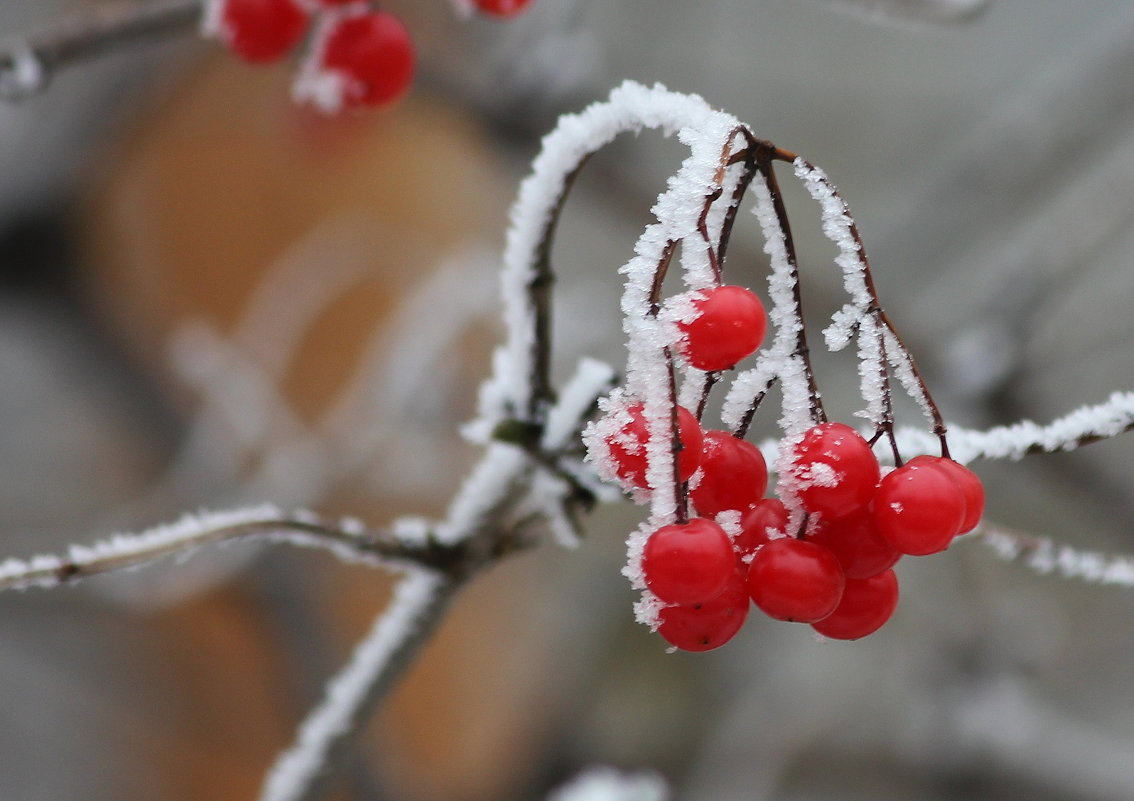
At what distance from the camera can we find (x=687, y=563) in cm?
38

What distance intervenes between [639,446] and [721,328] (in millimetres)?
57

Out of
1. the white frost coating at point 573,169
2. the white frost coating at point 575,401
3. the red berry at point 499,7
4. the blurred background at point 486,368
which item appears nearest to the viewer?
the white frost coating at point 573,169

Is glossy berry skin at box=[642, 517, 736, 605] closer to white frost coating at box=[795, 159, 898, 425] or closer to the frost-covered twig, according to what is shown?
white frost coating at box=[795, 159, 898, 425]

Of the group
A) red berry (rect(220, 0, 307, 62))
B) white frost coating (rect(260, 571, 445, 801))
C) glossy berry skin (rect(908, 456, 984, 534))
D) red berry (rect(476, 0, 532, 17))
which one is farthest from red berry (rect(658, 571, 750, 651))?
red berry (rect(220, 0, 307, 62))

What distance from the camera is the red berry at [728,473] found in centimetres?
42

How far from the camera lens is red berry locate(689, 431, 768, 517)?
0.42 metres

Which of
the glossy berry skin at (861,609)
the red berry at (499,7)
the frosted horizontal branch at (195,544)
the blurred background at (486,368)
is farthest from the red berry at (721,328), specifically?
the blurred background at (486,368)

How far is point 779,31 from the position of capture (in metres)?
3.54

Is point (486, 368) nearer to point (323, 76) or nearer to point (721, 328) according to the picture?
point (323, 76)

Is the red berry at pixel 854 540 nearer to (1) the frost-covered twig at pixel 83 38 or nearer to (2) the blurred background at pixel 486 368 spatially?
(2) the blurred background at pixel 486 368

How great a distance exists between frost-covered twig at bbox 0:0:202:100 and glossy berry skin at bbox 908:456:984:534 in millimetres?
690

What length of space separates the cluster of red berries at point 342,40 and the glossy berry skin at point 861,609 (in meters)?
0.52

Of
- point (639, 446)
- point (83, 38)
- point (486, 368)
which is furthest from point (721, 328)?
point (486, 368)

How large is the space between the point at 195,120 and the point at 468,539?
3.03 metres
